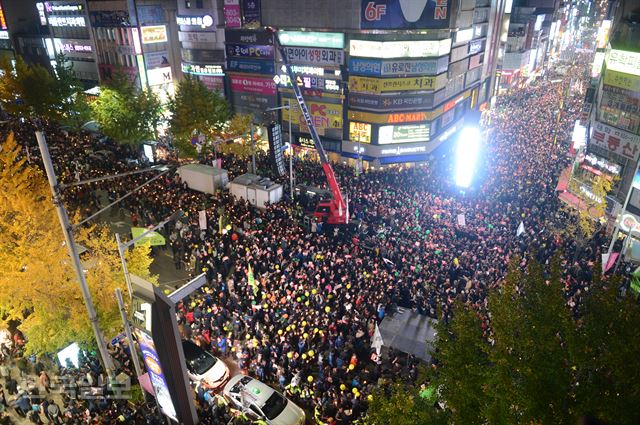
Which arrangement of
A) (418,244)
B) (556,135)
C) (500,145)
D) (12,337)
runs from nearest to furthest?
(12,337) < (418,244) < (500,145) < (556,135)

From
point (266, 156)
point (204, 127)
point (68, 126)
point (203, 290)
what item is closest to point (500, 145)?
point (266, 156)

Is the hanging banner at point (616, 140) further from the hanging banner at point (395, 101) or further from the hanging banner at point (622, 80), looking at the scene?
the hanging banner at point (395, 101)

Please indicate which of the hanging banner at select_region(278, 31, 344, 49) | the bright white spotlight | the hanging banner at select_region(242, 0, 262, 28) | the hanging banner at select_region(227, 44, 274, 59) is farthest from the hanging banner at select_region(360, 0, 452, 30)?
the hanging banner at select_region(242, 0, 262, 28)

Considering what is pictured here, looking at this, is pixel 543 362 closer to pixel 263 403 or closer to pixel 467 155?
pixel 263 403

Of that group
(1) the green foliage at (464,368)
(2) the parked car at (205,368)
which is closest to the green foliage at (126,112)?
(2) the parked car at (205,368)

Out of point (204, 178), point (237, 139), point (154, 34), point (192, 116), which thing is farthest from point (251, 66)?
point (204, 178)

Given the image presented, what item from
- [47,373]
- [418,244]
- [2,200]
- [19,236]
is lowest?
[47,373]

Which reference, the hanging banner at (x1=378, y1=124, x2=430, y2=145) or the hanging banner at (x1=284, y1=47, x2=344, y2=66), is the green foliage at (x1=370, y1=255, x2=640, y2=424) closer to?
the hanging banner at (x1=378, y1=124, x2=430, y2=145)

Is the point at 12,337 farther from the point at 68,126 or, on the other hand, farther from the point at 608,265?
the point at 68,126
